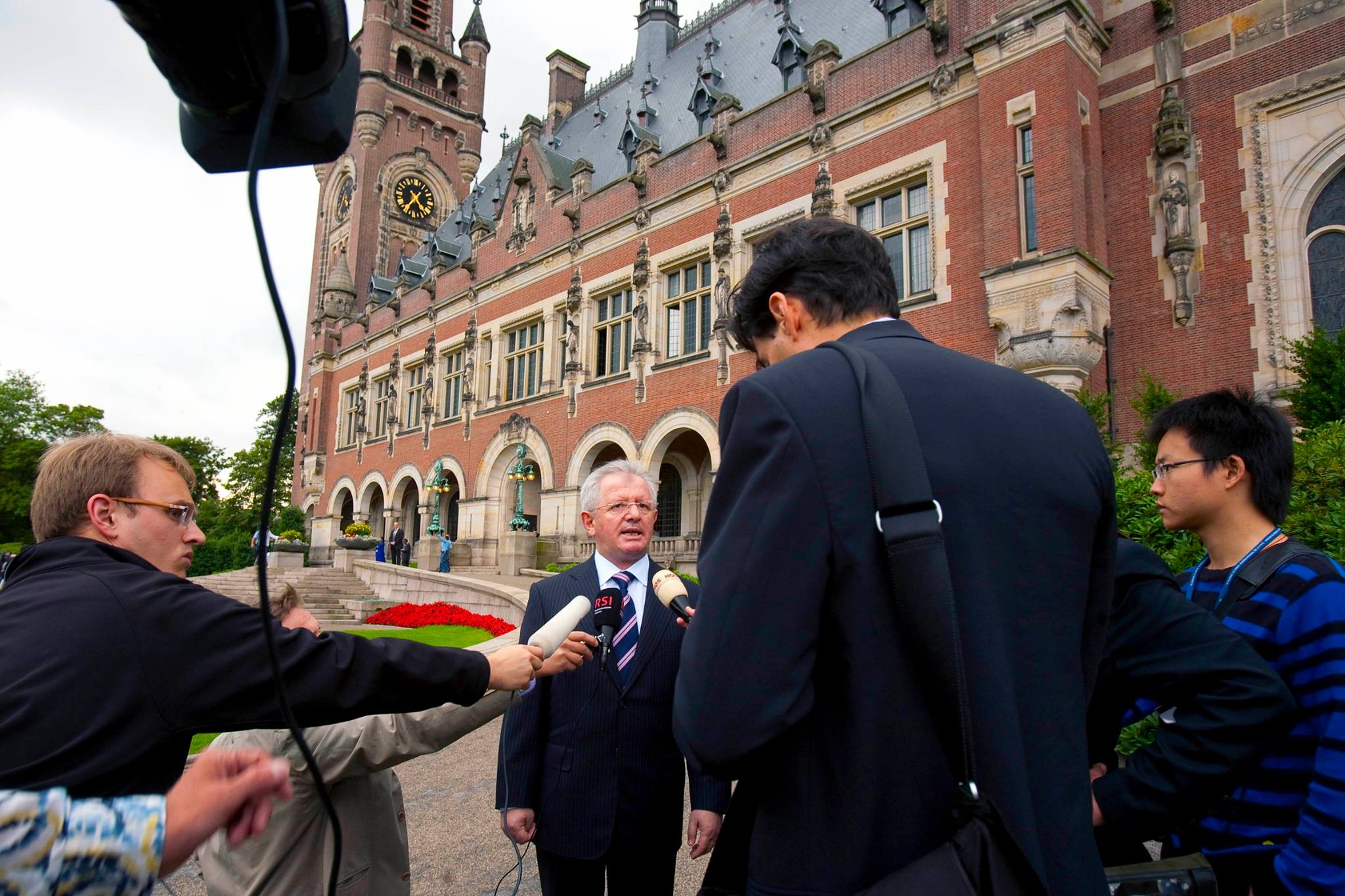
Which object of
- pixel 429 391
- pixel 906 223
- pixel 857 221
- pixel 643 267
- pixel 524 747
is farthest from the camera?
pixel 429 391

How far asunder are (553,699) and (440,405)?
25512 millimetres

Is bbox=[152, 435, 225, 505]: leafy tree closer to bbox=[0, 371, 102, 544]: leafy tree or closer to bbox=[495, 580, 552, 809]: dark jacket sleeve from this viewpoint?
bbox=[0, 371, 102, 544]: leafy tree

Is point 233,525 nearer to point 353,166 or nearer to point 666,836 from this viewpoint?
point 353,166

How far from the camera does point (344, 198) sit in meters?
38.3

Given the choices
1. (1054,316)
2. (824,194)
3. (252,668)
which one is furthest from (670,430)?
(252,668)

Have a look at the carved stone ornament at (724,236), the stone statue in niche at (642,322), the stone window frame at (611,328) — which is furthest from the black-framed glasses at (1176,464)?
the stone window frame at (611,328)

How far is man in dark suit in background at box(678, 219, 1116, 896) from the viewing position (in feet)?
4.19

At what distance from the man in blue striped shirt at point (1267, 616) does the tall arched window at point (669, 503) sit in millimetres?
18057

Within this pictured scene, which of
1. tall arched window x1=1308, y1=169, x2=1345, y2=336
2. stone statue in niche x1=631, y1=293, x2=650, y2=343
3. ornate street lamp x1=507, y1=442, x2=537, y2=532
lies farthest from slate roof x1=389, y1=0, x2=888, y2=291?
tall arched window x1=1308, y1=169, x2=1345, y2=336

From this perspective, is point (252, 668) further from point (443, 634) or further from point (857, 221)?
point (857, 221)

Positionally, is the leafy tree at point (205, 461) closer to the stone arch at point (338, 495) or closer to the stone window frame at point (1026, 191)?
the stone arch at point (338, 495)

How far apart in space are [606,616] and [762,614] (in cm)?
160

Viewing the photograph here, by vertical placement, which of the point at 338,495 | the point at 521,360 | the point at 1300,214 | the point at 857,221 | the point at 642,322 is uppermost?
the point at 857,221

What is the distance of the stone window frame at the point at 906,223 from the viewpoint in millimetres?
14312
